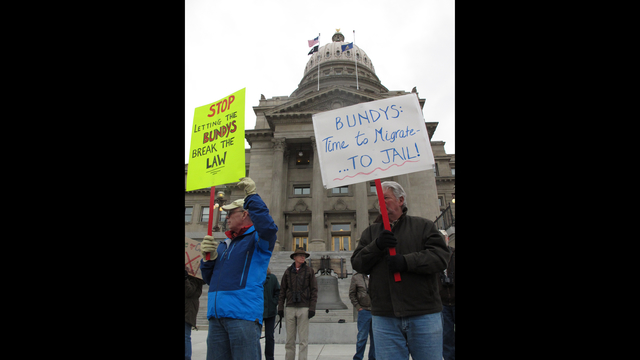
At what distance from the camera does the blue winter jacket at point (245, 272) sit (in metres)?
Answer: 3.44

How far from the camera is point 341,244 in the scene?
3198cm

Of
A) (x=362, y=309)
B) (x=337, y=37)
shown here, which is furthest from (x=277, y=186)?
(x=337, y=37)

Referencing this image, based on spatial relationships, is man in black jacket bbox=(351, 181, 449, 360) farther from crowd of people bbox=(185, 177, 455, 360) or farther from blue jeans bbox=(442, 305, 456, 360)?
blue jeans bbox=(442, 305, 456, 360)

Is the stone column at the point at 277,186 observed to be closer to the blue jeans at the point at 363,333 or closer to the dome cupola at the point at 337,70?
the dome cupola at the point at 337,70

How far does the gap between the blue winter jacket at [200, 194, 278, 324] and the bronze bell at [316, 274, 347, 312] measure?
201 inches

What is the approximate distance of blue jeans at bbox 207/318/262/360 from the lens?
3346 millimetres

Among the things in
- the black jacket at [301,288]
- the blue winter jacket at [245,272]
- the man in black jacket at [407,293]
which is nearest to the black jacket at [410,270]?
the man in black jacket at [407,293]

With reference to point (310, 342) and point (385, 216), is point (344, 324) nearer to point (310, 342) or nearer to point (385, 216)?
point (310, 342)

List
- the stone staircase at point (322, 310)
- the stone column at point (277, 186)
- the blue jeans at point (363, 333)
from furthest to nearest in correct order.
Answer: the stone column at point (277, 186) → the stone staircase at point (322, 310) → the blue jeans at point (363, 333)

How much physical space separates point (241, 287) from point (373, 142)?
2.14 metres

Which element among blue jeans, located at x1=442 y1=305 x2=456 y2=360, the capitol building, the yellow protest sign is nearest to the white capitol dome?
the capitol building

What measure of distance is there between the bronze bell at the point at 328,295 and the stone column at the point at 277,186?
2049 cm

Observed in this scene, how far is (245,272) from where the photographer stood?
3.56 m

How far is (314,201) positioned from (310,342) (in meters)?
20.6
